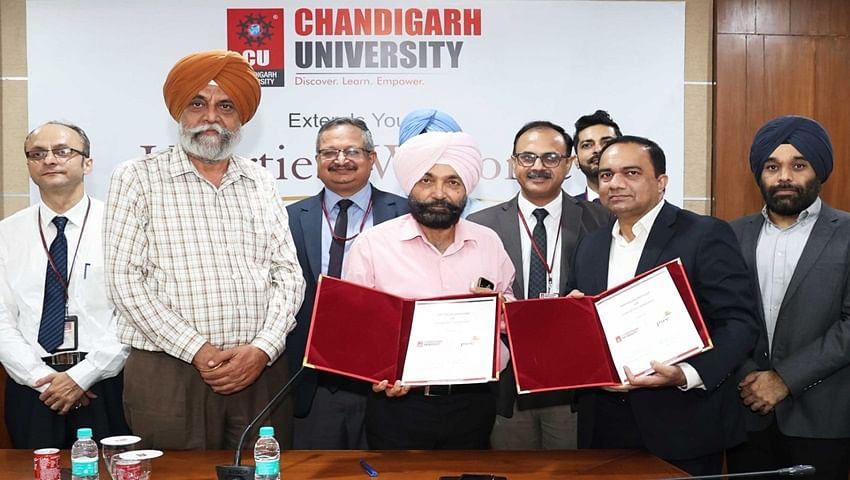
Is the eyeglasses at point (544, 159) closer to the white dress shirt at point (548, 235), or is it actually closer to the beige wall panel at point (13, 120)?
the white dress shirt at point (548, 235)

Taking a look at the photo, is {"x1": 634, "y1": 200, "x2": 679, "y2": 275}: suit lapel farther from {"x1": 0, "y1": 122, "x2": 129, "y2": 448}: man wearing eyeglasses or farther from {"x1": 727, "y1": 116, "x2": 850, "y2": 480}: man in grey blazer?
{"x1": 0, "y1": 122, "x2": 129, "y2": 448}: man wearing eyeglasses

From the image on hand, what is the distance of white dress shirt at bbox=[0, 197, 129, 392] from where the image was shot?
387cm

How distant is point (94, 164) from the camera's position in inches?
193

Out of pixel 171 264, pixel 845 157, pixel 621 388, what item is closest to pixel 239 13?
pixel 171 264

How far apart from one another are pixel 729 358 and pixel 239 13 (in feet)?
11.3

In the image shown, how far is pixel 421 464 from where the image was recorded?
2742 mm

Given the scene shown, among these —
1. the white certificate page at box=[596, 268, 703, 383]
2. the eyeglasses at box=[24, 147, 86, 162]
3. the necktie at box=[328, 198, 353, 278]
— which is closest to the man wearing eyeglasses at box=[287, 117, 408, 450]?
the necktie at box=[328, 198, 353, 278]

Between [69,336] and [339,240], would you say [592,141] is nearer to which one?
[339,240]

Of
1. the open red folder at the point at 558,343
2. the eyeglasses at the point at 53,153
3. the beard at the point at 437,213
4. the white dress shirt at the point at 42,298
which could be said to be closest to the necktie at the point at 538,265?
the beard at the point at 437,213

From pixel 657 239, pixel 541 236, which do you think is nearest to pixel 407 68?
pixel 541 236

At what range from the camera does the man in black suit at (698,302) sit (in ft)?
10.2

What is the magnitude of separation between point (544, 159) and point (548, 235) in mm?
383

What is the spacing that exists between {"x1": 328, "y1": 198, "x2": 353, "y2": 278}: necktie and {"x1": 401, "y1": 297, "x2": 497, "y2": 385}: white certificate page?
1146mm

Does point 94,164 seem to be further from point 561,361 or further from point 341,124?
point 561,361
